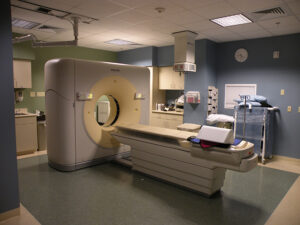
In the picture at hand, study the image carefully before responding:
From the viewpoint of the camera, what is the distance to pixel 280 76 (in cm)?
453

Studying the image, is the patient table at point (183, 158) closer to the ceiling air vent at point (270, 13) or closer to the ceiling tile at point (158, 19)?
the ceiling tile at point (158, 19)

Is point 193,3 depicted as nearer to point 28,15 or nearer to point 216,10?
point 216,10

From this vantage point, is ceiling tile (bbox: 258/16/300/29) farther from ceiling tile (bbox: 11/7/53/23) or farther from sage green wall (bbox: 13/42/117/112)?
sage green wall (bbox: 13/42/117/112)

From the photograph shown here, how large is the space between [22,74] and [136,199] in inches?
144

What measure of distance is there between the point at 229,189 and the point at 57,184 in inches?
90.2

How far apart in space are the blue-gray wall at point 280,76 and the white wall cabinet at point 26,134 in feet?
14.4

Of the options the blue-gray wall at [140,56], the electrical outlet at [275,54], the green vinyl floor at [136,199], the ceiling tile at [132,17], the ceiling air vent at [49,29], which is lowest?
the green vinyl floor at [136,199]

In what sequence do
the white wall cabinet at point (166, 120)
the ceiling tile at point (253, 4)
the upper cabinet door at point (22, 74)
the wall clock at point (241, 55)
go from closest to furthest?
1. the ceiling tile at point (253, 4)
2. the upper cabinet door at point (22, 74)
3. the wall clock at point (241, 55)
4. the white wall cabinet at point (166, 120)

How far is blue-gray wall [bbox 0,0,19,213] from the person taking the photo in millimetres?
2194

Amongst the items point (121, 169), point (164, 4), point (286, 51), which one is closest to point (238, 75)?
point (286, 51)

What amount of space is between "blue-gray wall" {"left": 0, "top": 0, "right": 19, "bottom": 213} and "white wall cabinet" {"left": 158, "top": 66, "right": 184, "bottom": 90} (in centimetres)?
410

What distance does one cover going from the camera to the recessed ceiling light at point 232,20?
3514mm

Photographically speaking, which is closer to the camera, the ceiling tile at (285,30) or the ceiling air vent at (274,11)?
the ceiling air vent at (274,11)

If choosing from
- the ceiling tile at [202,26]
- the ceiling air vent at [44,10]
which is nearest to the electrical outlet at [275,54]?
the ceiling tile at [202,26]
